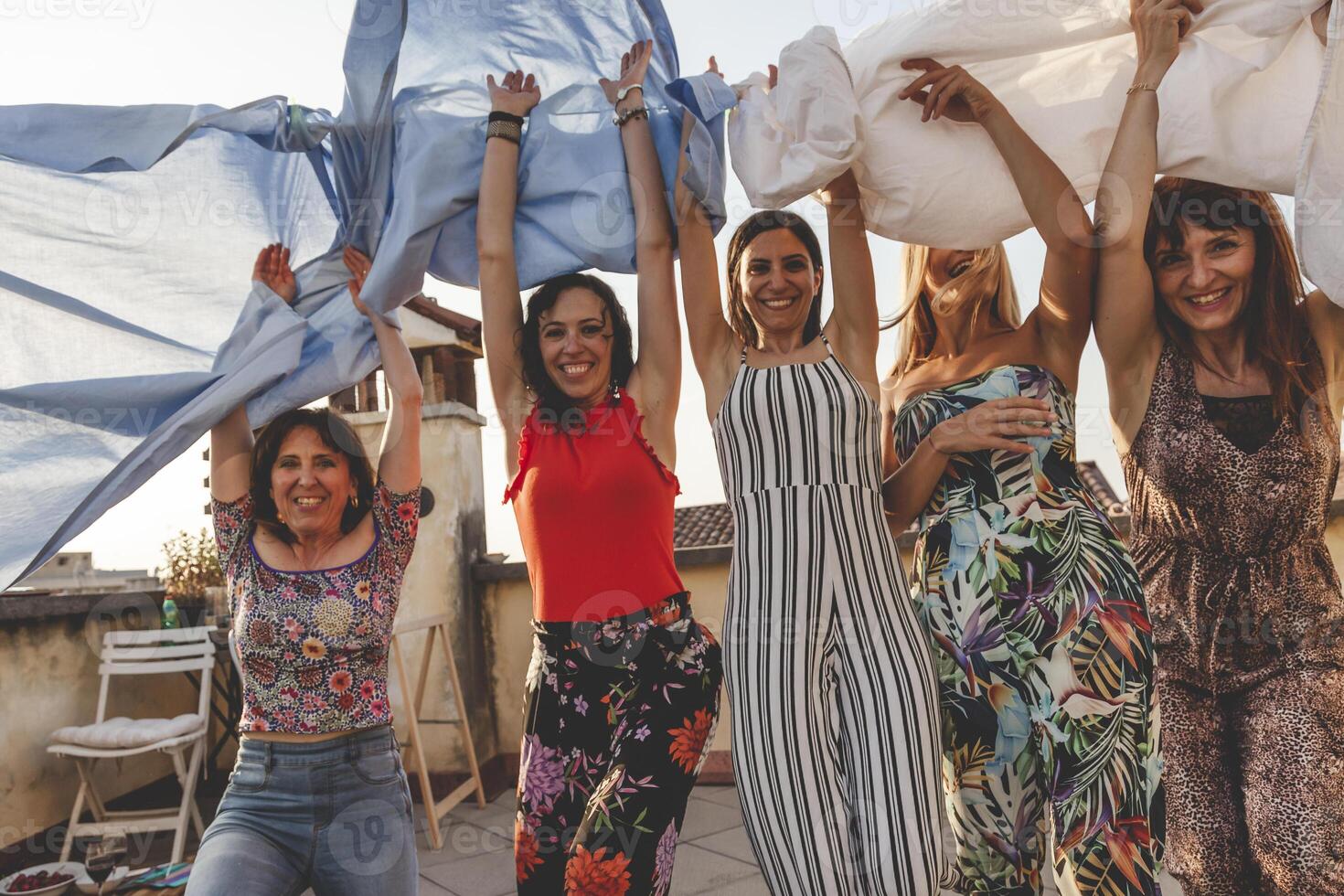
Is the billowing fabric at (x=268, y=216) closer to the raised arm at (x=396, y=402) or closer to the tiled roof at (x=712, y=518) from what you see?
the raised arm at (x=396, y=402)

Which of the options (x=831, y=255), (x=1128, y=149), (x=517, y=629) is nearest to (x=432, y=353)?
(x=517, y=629)

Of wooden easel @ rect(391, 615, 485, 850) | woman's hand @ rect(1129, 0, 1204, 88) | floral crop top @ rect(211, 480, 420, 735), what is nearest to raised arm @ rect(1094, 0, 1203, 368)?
woman's hand @ rect(1129, 0, 1204, 88)

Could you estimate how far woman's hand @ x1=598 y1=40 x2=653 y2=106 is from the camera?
2.16 meters

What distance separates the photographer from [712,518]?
11484 mm

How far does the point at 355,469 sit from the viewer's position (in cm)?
230

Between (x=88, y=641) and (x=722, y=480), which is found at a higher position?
(x=722, y=480)

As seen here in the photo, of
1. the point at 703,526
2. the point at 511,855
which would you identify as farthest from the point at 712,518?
the point at 511,855

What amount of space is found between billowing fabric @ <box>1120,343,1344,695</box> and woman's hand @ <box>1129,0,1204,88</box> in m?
0.52

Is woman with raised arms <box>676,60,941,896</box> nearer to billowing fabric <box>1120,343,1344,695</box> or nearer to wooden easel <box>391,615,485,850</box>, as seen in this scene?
billowing fabric <box>1120,343,1344,695</box>

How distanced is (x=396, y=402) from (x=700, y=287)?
724 mm

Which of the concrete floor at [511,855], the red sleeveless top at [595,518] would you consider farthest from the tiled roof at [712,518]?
the red sleeveless top at [595,518]

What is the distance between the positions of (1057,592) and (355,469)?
4.89ft

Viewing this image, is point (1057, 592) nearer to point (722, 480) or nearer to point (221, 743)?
point (722, 480)

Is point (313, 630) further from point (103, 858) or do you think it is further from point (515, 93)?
point (103, 858)
